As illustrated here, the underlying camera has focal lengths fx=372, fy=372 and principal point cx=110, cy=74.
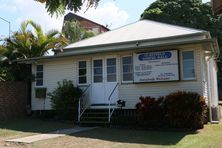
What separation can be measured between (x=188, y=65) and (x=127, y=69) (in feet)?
10.5

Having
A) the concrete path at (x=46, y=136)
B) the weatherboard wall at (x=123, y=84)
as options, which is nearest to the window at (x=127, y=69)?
the weatherboard wall at (x=123, y=84)

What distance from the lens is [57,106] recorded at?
19109 millimetres

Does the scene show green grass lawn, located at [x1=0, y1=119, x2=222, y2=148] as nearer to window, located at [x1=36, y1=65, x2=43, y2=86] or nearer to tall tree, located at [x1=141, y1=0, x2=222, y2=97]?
window, located at [x1=36, y1=65, x2=43, y2=86]

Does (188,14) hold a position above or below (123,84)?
above

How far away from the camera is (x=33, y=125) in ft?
57.0

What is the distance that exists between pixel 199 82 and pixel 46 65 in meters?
8.98

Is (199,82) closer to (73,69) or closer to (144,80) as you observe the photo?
(144,80)

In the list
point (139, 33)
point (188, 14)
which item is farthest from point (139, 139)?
point (188, 14)

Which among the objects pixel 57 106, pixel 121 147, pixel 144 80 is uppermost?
pixel 144 80

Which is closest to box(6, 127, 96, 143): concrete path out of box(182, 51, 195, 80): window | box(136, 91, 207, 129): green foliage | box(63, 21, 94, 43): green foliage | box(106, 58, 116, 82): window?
box(136, 91, 207, 129): green foliage

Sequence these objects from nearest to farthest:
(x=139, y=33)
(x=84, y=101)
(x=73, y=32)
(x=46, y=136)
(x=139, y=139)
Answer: (x=139, y=139), (x=46, y=136), (x=84, y=101), (x=139, y=33), (x=73, y=32)

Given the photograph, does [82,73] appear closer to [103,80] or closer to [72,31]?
[103,80]

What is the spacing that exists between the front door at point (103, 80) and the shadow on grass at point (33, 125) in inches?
84.8

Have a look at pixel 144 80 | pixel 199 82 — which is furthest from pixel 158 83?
pixel 199 82
